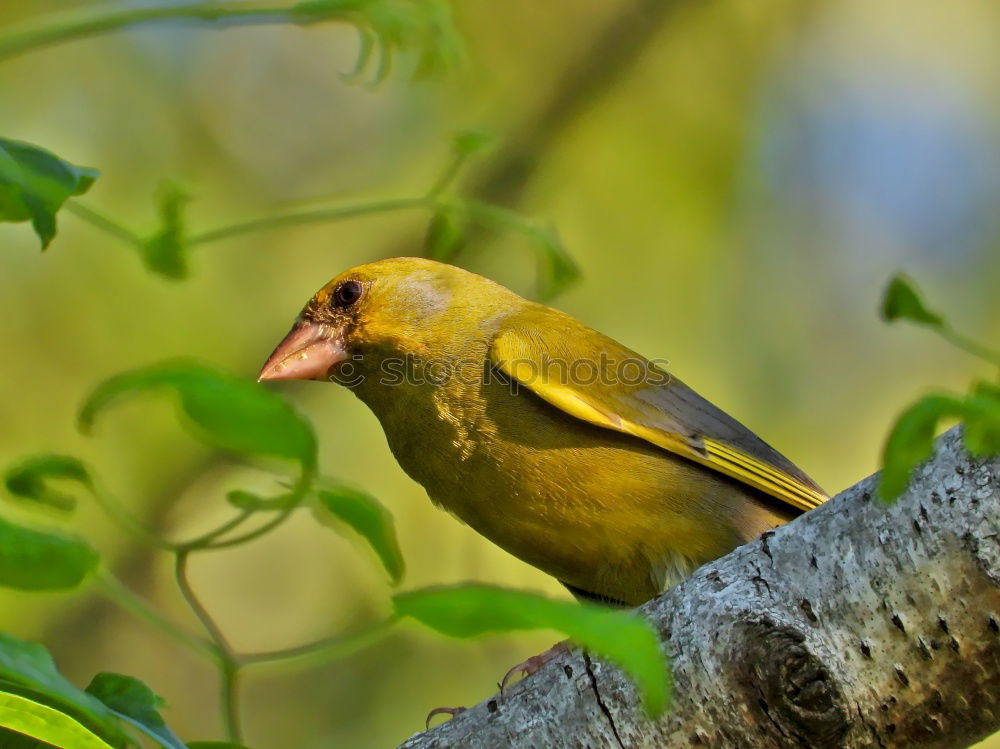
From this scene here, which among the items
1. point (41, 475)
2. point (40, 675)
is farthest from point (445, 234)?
point (40, 675)

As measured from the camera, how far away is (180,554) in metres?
1.48

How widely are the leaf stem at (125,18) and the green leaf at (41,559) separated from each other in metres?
0.70

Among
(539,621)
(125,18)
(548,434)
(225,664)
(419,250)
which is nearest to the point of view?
(539,621)

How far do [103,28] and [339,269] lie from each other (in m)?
4.81

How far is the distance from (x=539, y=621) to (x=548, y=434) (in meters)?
2.87

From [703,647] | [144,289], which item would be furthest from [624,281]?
[703,647]

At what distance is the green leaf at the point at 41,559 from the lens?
1.25 m

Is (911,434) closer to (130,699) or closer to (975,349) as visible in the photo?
(975,349)

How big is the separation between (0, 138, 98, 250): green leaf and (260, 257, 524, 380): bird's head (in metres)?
2.60

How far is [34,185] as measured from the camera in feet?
5.06

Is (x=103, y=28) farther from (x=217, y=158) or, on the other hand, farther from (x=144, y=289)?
(x=217, y=158)

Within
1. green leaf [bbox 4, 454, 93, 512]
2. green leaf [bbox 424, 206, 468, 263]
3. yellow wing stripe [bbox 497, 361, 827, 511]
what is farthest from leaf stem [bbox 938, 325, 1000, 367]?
yellow wing stripe [bbox 497, 361, 827, 511]

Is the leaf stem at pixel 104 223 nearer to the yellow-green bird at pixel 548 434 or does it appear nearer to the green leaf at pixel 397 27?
the green leaf at pixel 397 27

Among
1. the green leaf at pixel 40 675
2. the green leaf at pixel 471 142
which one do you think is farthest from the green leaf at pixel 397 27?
the green leaf at pixel 40 675
